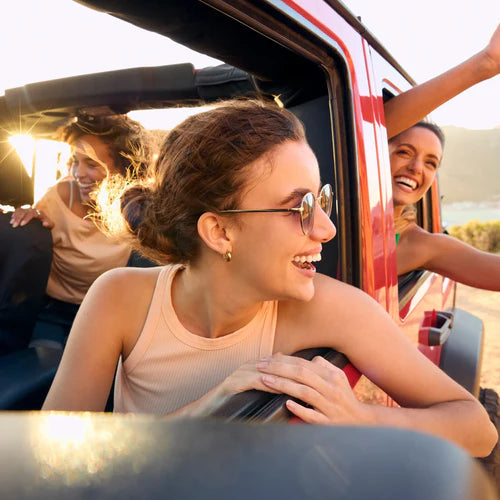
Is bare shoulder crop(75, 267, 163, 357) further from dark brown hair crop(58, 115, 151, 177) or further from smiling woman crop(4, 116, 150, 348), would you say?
smiling woman crop(4, 116, 150, 348)

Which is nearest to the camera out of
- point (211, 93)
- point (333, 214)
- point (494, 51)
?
Result: point (333, 214)

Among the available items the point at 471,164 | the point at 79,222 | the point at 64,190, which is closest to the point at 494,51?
the point at 79,222

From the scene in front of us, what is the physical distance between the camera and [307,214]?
4.52ft

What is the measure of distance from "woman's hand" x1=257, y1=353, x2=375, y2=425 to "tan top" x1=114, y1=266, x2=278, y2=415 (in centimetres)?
25

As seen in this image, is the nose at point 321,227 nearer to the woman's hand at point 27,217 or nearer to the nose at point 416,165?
the nose at point 416,165

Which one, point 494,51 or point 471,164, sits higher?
point 471,164

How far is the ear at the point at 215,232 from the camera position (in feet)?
4.89

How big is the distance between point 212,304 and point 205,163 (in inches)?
15.7

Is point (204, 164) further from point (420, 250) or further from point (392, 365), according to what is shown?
point (420, 250)

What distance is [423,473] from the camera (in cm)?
36

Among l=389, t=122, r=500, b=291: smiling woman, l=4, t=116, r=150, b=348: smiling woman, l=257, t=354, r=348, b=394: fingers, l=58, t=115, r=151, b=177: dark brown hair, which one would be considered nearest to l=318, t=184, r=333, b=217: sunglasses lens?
l=257, t=354, r=348, b=394: fingers

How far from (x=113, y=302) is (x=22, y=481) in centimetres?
119

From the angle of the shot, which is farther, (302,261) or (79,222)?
(79,222)

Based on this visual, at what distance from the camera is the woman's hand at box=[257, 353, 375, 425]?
3.67 ft
